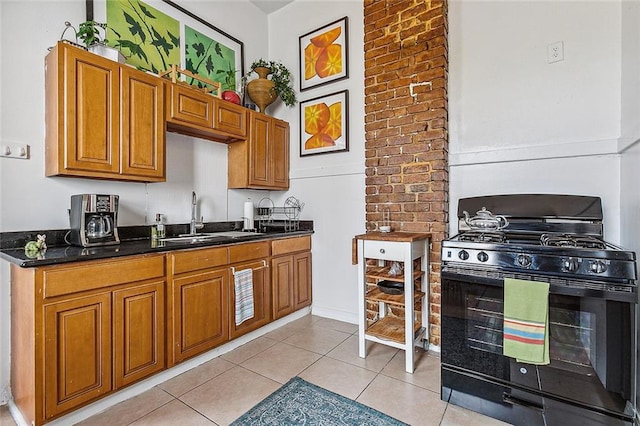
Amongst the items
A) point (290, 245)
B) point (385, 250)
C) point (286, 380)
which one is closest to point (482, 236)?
point (385, 250)

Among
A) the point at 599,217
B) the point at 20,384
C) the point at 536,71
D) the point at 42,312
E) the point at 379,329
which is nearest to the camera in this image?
the point at 42,312

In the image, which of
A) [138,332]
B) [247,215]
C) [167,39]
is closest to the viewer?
[138,332]

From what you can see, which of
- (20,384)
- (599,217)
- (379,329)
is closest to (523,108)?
(599,217)

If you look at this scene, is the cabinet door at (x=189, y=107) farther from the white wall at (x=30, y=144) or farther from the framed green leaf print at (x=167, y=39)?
the white wall at (x=30, y=144)

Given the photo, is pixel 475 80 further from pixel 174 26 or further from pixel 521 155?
pixel 174 26

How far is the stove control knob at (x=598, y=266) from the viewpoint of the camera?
138 centimetres

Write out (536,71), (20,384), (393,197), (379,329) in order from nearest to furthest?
(20,384) < (536,71) < (379,329) < (393,197)

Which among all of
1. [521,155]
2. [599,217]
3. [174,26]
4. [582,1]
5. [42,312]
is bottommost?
[42,312]

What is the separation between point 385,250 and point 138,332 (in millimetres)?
1671

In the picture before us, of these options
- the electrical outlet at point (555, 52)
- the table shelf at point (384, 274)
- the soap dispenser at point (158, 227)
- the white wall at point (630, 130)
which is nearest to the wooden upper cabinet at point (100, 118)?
the soap dispenser at point (158, 227)

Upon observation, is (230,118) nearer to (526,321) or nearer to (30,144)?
(30,144)

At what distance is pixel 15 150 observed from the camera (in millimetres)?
1826

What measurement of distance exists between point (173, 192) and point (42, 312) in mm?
1351

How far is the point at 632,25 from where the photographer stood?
170 cm
